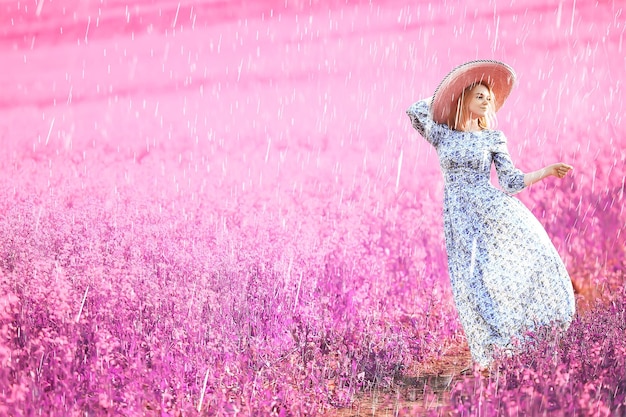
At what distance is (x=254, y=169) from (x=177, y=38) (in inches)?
40.3

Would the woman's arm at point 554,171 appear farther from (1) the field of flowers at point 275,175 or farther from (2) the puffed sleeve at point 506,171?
(1) the field of flowers at point 275,175

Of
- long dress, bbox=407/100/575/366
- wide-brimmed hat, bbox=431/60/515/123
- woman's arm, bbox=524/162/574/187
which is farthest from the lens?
wide-brimmed hat, bbox=431/60/515/123

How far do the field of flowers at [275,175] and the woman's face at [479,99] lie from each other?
3.48ft

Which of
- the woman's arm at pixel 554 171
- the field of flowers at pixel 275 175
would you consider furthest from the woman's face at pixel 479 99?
the field of flowers at pixel 275 175

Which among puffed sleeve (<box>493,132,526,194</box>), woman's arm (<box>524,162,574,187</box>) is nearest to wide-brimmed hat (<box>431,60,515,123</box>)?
puffed sleeve (<box>493,132,526,194</box>)

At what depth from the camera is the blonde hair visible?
11.0 ft

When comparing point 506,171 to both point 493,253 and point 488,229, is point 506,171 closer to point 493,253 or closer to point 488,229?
point 488,229

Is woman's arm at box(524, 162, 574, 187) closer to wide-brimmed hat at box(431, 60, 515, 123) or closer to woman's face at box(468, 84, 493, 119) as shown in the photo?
woman's face at box(468, 84, 493, 119)

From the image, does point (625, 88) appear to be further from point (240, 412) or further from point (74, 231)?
point (74, 231)

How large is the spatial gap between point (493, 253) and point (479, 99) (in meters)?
0.74

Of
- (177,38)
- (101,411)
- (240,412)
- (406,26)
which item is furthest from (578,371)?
(177,38)

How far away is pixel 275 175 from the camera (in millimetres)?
4371

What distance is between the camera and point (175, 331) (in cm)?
310

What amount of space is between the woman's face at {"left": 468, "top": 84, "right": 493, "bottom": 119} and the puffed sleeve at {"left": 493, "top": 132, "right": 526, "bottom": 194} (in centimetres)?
15
